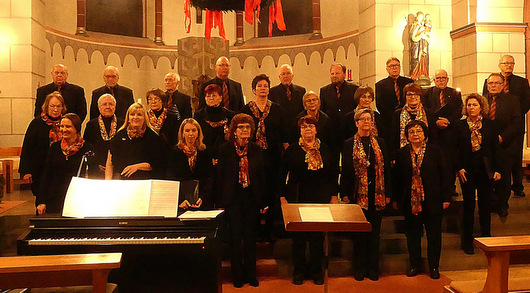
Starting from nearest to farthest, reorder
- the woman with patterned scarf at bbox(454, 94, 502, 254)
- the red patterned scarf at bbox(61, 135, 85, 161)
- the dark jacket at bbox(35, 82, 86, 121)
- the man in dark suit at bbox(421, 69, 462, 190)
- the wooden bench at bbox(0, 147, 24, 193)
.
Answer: the red patterned scarf at bbox(61, 135, 85, 161) → the woman with patterned scarf at bbox(454, 94, 502, 254) → the dark jacket at bbox(35, 82, 86, 121) → the man in dark suit at bbox(421, 69, 462, 190) → the wooden bench at bbox(0, 147, 24, 193)

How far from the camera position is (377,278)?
4297mm

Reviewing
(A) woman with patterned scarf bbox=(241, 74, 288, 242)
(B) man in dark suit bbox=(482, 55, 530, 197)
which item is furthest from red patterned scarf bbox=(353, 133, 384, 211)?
(B) man in dark suit bbox=(482, 55, 530, 197)

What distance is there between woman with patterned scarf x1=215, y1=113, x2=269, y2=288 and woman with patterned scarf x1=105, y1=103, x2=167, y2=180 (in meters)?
0.54

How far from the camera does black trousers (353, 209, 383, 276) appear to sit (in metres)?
4.29

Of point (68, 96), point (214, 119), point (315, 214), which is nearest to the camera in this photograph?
point (315, 214)

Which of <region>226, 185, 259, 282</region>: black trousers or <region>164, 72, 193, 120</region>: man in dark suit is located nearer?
<region>226, 185, 259, 282</region>: black trousers

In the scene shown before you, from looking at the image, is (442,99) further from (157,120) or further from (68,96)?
(68,96)

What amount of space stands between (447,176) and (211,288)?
2.35 metres

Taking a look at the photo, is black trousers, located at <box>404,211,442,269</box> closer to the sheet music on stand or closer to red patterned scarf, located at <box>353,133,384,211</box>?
red patterned scarf, located at <box>353,133,384,211</box>

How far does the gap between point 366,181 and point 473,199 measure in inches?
49.9

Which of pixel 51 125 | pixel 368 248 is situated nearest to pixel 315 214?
pixel 368 248

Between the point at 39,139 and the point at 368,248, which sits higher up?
the point at 39,139

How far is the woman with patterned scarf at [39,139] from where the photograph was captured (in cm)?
436

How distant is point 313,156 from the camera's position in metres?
4.15
